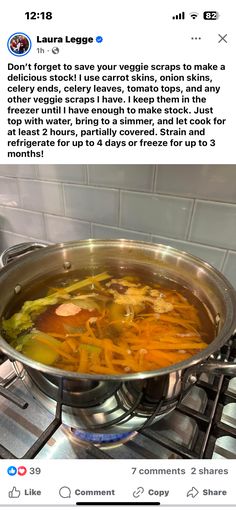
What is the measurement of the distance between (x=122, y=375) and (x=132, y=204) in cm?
54

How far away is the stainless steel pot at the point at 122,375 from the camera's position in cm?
40

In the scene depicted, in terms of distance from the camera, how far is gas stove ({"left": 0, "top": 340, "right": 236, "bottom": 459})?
1.63 ft

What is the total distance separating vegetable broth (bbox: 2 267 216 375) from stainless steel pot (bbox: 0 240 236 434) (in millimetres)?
33

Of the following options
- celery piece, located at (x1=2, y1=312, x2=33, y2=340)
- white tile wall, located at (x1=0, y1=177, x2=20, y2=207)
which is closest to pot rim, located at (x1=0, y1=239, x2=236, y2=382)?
celery piece, located at (x1=2, y1=312, x2=33, y2=340)

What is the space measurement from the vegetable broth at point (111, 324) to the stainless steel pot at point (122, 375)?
33 millimetres
